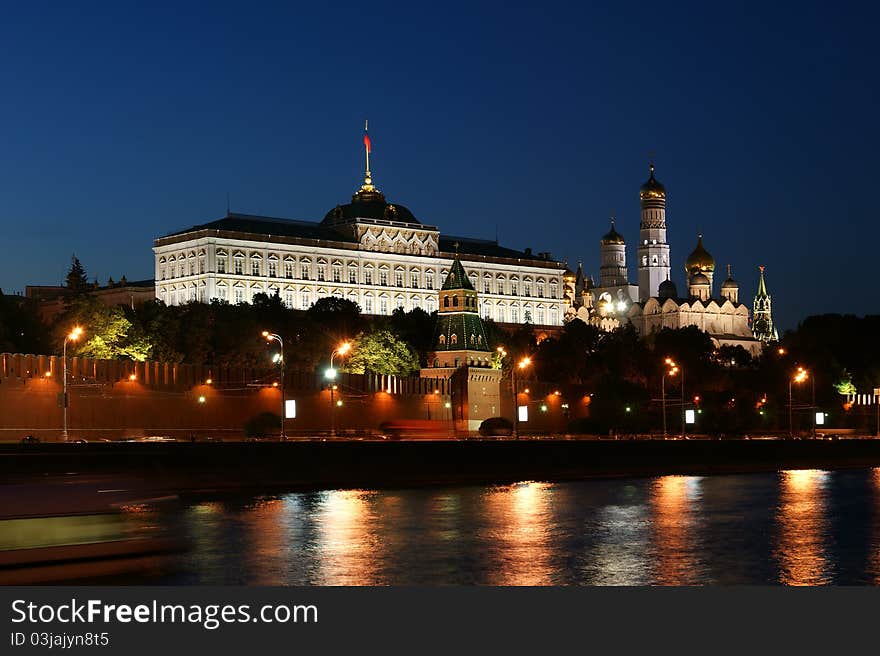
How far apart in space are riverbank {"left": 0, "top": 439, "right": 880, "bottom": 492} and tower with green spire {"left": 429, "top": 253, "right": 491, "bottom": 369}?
105 feet

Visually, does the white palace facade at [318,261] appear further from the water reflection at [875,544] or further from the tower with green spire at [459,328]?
the water reflection at [875,544]

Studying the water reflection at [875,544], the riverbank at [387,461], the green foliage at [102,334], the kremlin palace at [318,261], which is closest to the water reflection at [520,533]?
the riverbank at [387,461]

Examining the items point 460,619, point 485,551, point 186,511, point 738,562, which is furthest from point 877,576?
point 186,511

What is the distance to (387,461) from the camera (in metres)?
57.6

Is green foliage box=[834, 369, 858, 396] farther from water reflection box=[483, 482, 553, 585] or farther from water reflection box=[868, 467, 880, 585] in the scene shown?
water reflection box=[483, 482, 553, 585]

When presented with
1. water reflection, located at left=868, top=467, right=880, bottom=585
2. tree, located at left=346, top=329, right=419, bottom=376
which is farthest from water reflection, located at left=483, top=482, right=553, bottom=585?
tree, located at left=346, top=329, right=419, bottom=376

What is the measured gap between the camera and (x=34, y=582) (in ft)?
79.6

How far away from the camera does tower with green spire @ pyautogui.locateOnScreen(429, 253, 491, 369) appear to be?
341 ft

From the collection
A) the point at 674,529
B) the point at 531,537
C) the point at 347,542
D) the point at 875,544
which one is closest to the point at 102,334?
the point at 674,529

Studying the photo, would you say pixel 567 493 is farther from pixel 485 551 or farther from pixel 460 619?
pixel 460 619

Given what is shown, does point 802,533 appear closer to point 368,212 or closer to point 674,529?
point 674,529

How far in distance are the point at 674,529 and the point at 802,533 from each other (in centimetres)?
334

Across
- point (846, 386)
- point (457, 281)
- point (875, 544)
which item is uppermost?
point (457, 281)

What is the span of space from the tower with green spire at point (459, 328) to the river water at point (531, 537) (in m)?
48.9
